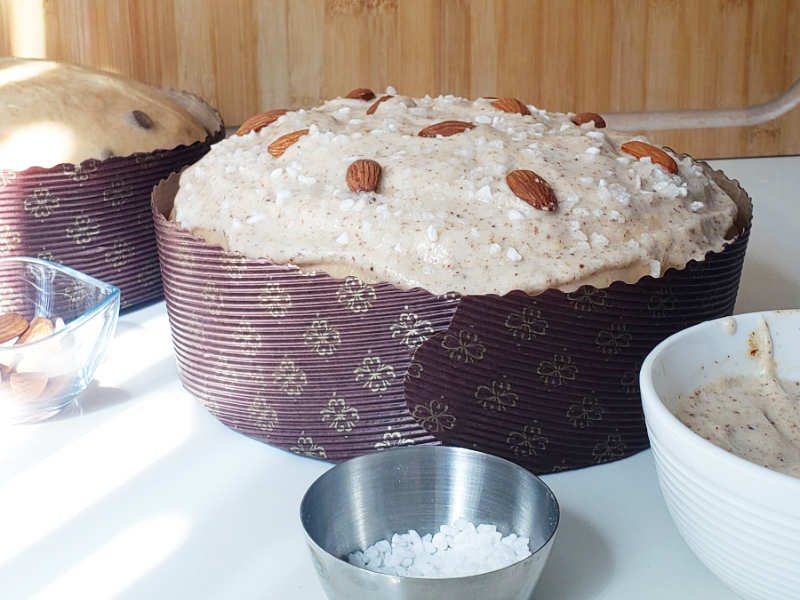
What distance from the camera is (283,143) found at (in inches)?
42.5

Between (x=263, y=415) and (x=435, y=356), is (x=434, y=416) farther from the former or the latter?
(x=263, y=415)

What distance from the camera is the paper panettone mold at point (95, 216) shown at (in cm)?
129

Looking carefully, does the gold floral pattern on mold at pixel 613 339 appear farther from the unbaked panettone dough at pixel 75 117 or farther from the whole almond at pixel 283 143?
the unbaked panettone dough at pixel 75 117

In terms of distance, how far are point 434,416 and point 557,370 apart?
4.4 inches

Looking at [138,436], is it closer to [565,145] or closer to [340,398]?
[340,398]

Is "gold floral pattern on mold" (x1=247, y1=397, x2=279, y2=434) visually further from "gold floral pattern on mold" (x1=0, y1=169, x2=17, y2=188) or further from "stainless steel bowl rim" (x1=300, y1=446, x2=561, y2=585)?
"gold floral pattern on mold" (x1=0, y1=169, x2=17, y2=188)

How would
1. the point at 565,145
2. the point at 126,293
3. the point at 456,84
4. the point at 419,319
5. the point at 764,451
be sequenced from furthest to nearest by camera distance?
the point at 456,84
the point at 126,293
the point at 565,145
the point at 419,319
the point at 764,451

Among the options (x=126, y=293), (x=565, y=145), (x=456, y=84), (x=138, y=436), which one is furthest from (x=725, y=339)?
(x=456, y=84)

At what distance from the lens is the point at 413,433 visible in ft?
3.15

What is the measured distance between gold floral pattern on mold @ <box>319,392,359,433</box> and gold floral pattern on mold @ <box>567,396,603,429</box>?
19 centimetres

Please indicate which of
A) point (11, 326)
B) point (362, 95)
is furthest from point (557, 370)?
point (11, 326)

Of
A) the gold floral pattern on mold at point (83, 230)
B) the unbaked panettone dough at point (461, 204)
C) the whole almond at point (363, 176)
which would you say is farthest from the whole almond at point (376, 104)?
the gold floral pattern on mold at point (83, 230)

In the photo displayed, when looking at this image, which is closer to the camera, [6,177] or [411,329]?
[411,329]

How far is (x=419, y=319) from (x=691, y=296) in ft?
0.86
